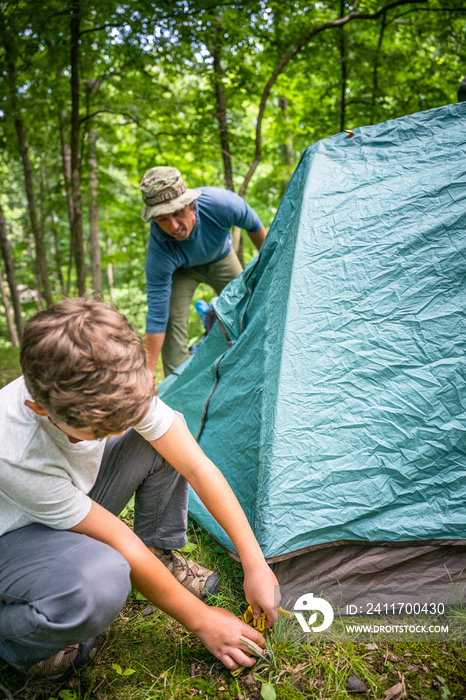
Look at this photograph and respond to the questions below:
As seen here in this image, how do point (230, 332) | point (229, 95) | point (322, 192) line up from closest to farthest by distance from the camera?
point (322, 192) < point (230, 332) < point (229, 95)

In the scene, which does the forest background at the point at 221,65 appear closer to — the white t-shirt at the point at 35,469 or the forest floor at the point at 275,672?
the white t-shirt at the point at 35,469

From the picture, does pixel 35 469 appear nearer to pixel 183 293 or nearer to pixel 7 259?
pixel 183 293

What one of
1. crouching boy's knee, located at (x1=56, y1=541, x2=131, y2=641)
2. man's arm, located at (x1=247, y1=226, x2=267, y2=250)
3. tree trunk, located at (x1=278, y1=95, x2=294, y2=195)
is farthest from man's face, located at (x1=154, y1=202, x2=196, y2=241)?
tree trunk, located at (x1=278, y1=95, x2=294, y2=195)

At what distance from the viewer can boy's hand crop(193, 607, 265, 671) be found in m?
1.23

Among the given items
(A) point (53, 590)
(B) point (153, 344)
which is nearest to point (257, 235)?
(B) point (153, 344)

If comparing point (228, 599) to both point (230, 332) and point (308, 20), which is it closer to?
point (230, 332)

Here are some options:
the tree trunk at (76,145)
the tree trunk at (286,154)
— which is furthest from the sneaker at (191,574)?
the tree trunk at (286,154)

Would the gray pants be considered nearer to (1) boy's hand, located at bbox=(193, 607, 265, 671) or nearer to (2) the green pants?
(1) boy's hand, located at bbox=(193, 607, 265, 671)

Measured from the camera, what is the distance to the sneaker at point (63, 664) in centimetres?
128

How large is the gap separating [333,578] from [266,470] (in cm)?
41

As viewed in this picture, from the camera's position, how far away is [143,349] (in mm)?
1157

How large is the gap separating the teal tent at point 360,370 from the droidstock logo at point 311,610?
0.04m

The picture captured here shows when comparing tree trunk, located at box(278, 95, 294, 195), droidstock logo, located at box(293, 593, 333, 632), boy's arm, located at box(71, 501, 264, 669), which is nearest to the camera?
boy's arm, located at box(71, 501, 264, 669)

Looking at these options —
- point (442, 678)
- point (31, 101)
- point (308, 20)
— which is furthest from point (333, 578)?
point (31, 101)
